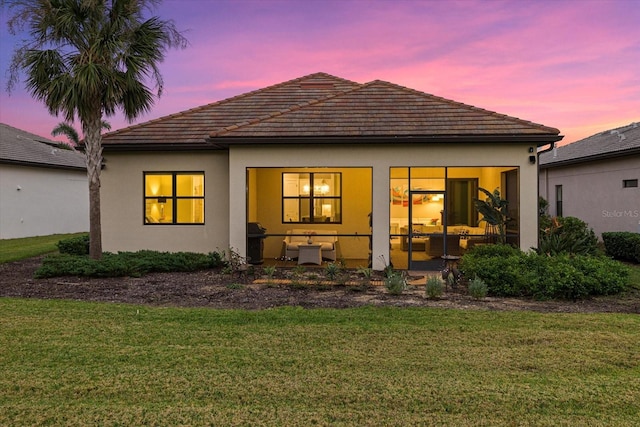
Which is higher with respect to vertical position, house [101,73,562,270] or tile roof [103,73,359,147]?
→ tile roof [103,73,359,147]

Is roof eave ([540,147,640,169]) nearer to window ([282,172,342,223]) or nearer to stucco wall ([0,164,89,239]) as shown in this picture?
window ([282,172,342,223])

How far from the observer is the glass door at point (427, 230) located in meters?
11.6

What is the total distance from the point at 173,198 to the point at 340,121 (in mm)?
5464

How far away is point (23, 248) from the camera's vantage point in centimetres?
1636

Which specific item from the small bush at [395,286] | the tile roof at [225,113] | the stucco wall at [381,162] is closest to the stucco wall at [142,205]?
the tile roof at [225,113]

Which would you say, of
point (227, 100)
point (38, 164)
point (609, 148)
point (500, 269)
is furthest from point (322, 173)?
point (38, 164)

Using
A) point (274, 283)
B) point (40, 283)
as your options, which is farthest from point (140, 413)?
point (40, 283)

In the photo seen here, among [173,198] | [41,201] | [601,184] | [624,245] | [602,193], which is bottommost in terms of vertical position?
[624,245]

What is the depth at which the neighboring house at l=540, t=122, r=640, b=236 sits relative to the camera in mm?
16188

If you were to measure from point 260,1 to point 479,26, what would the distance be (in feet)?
25.0

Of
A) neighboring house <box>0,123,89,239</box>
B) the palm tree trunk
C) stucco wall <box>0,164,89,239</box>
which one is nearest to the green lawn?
stucco wall <box>0,164,89,239</box>

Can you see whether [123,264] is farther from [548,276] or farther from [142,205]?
[548,276]

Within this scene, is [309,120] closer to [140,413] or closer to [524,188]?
[524,188]

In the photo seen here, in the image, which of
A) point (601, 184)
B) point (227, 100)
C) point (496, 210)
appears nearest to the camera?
point (496, 210)
